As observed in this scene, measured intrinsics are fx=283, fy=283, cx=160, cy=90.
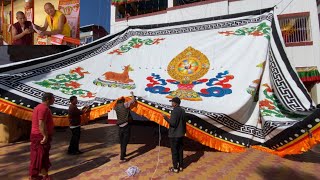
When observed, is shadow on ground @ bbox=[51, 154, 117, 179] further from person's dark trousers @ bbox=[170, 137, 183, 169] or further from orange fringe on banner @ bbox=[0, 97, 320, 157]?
person's dark trousers @ bbox=[170, 137, 183, 169]

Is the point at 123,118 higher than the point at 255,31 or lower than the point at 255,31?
lower

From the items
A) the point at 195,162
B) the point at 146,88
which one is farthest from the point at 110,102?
the point at 195,162

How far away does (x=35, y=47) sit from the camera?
316 inches

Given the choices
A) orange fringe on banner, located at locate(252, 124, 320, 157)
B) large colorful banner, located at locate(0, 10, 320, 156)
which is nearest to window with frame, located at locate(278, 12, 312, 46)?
large colorful banner, located at locate(0, 10, 320, 156)

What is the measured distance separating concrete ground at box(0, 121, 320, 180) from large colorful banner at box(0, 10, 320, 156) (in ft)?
1.53

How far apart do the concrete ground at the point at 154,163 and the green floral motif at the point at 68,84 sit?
136cm

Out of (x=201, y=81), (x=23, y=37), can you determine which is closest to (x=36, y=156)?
(x=201, y=81)

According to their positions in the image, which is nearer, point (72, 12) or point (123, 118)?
point (123, 118)

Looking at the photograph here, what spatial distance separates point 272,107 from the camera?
5.62 m

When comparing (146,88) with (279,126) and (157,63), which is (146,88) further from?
(279,126)

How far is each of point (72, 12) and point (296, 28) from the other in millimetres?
8614

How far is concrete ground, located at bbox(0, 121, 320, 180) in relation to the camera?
15.8ft

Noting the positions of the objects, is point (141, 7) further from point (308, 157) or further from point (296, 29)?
point (308, 157)

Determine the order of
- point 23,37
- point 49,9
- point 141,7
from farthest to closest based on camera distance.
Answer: point 141,7
point 49,9
point 23,37
